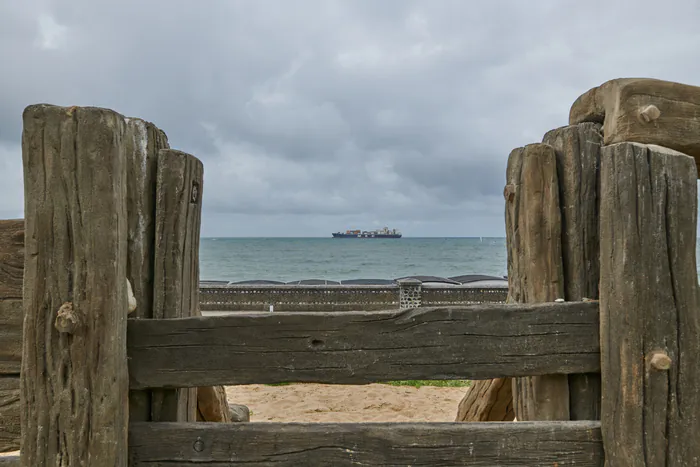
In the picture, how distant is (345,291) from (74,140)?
13.6 metres

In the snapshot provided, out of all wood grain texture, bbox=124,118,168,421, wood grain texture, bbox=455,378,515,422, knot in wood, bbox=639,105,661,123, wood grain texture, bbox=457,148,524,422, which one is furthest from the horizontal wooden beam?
knot in wood, bbox=639,105,661,123

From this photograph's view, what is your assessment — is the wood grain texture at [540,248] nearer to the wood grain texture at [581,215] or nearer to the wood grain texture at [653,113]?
the wood grain texture at [581,215]

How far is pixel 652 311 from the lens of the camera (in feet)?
6.03

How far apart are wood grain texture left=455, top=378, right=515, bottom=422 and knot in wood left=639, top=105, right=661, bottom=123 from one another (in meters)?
1.56

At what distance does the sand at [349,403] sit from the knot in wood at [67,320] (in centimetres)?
450

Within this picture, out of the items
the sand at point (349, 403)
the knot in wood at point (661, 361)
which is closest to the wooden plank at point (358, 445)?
the knot in wood at point (661, 361)

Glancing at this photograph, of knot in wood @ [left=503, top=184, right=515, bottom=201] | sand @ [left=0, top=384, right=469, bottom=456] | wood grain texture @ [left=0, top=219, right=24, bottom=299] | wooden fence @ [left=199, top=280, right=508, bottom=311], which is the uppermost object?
knot in wood @ [left=503, top=184, right=515, bottom=201]

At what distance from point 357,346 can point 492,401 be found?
129 centimetres

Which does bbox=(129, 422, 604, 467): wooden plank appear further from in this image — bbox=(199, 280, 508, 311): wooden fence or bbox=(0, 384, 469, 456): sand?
bbox=(199, 280, 508, 311): wooden fence

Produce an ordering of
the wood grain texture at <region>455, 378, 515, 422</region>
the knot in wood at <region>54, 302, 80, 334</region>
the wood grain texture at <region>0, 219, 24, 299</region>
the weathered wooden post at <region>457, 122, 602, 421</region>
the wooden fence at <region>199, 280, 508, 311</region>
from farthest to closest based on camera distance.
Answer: the wooden fence at <region>199, 280, 508, 311</region> → the wood grain texture at <region>455, 378, 515, 422</region> → the weathered wooden post at <region>457, 122, 602, 421</region> → the wood grain texture at <region>0, 219, 24, 299</region> → the knot in wood at <region>54, 302, 80, 334</region>

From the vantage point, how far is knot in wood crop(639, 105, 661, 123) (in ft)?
6.33

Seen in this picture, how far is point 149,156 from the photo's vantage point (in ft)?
6.68

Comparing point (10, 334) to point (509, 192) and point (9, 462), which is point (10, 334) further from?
point (509, 192)

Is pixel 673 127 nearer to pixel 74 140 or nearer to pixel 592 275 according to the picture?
pixel 592 275
